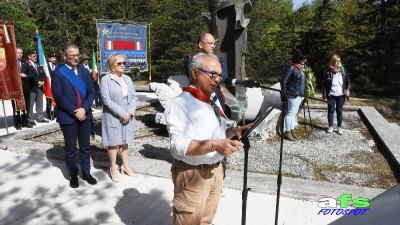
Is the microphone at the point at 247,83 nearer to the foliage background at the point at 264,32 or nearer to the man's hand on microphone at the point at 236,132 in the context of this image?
the man's hand on microphone at the point at 236,132

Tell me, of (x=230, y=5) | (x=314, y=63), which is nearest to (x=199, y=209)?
(x=230, y=5)

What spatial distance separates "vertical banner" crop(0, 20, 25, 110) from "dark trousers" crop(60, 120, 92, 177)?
3.37 meters

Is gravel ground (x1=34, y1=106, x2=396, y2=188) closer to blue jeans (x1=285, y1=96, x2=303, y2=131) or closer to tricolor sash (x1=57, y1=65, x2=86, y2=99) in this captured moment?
blue jeans (x1=285, y1=96, x2=303, y2=131)

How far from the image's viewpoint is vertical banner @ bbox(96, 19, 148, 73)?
33.4 feet

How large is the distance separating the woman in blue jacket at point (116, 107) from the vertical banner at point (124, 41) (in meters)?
5.14

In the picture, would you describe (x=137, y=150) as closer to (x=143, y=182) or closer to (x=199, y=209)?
(x=143, y=182)

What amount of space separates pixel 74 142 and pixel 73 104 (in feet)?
1.58

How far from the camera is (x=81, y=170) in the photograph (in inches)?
197

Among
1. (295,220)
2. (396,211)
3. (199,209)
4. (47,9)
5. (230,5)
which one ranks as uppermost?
(47,9)

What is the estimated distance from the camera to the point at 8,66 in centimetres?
724

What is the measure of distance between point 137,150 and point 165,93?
1.72 m

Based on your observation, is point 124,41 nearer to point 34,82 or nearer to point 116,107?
point 34,82

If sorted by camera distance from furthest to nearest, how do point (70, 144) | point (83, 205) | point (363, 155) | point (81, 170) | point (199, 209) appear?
1. point (363, 155)
2. point (81, 170)
3. point (70, 144)
4. point (83, 205)
5. point (199, 209)

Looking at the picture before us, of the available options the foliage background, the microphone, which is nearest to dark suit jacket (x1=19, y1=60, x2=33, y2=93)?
the microphone
